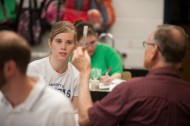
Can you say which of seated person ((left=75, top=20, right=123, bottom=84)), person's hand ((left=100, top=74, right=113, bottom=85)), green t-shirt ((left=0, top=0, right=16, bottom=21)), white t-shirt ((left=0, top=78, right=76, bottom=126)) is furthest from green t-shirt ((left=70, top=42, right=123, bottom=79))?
white t-shirt ((left=0, top=78, right=76, bottom=126))

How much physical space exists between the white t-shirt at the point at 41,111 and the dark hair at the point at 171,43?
0.57 m

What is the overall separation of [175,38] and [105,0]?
11.2 feet

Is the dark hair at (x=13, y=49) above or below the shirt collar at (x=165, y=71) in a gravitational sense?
above

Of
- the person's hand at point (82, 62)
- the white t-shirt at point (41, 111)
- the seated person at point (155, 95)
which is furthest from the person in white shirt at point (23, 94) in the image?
the person's hand at point (82, 62)

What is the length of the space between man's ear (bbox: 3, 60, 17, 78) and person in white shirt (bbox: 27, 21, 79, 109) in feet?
3.54

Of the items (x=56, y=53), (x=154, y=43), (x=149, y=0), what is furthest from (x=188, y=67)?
(x=154, y=43)

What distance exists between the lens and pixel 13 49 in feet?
5.14

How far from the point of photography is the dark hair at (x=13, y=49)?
156 cm

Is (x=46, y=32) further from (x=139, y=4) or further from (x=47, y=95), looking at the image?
(x=47, y=95)

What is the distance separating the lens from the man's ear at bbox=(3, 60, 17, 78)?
1573 millimetres

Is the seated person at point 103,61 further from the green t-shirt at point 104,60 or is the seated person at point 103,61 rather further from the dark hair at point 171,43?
the dark hair at point 171,43

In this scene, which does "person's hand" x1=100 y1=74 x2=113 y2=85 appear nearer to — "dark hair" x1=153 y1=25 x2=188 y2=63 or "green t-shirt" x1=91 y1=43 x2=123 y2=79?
"green t-shirt" x1=91 y1=43 x2=123 y2=79

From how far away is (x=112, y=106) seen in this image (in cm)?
187

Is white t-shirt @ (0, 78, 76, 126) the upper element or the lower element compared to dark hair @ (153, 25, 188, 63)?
lower
